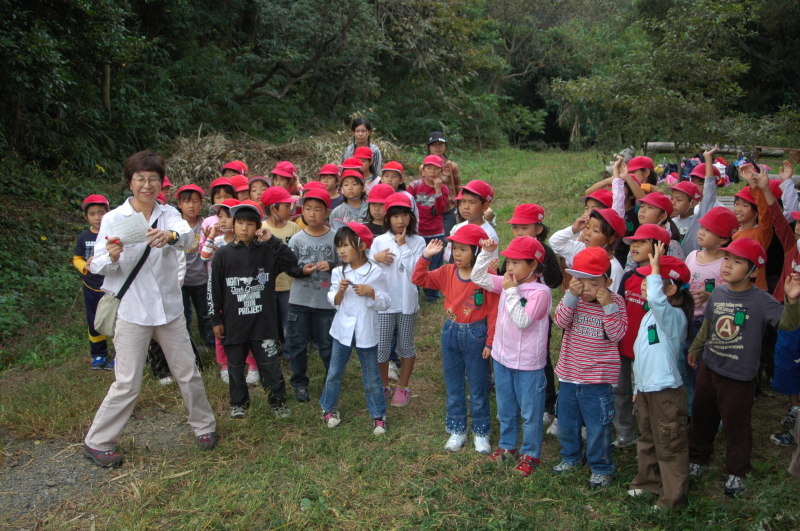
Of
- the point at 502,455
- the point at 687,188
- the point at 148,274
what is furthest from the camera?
the point at 687,188

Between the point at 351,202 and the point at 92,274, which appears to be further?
the point at 351,202

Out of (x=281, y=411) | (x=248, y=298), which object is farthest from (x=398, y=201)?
(x=281, y=411)

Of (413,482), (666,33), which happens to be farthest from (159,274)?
(666,33)

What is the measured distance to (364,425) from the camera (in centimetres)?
491

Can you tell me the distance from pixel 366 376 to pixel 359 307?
20.3 inches

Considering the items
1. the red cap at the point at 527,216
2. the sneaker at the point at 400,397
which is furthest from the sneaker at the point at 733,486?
the sneaker at the point at 400,397

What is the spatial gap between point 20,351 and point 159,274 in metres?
3.29

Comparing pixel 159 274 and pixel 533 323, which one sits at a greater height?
pixel 159 274

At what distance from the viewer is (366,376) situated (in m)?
4.81

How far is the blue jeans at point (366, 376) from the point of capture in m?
4.79

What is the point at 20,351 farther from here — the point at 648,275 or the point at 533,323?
the point at 648,275

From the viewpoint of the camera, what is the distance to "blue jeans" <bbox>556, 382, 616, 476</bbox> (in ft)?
13.1

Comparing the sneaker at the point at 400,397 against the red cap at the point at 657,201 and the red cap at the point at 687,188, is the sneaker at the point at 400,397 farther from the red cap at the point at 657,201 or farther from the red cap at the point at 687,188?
the red cap at the point at 687,188

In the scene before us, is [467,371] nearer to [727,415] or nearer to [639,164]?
[727,415]
